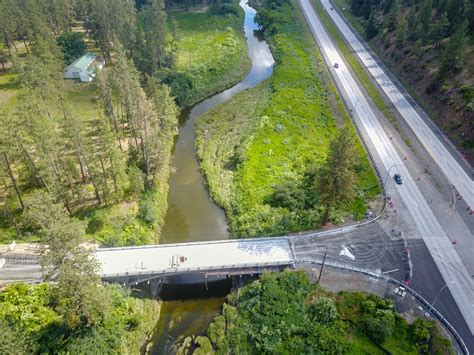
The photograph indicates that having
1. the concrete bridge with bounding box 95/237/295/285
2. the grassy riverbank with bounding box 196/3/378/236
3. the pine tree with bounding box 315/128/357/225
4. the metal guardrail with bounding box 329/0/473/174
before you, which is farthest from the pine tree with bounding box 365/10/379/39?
the concrete bridge with bounding box 95/237/295/285

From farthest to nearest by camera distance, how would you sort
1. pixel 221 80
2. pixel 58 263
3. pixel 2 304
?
1. pixel 221 80
2. pixel 2 304
3. pixel 58 263

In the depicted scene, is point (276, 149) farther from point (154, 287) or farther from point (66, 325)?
point (66, 325)

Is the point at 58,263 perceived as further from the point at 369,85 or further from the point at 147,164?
the point at 369,85

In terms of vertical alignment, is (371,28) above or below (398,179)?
above

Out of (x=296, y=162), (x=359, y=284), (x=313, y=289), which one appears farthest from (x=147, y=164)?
(x=359, y=284)

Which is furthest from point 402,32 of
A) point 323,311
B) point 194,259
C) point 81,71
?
point 194,259

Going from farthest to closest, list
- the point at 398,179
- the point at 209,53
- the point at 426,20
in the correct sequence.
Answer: the point at 209,53 → the point at 426,20 → the point at 398,179

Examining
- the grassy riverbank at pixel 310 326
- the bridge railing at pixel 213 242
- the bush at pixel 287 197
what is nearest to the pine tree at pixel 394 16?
the bush at pixel 287 197
